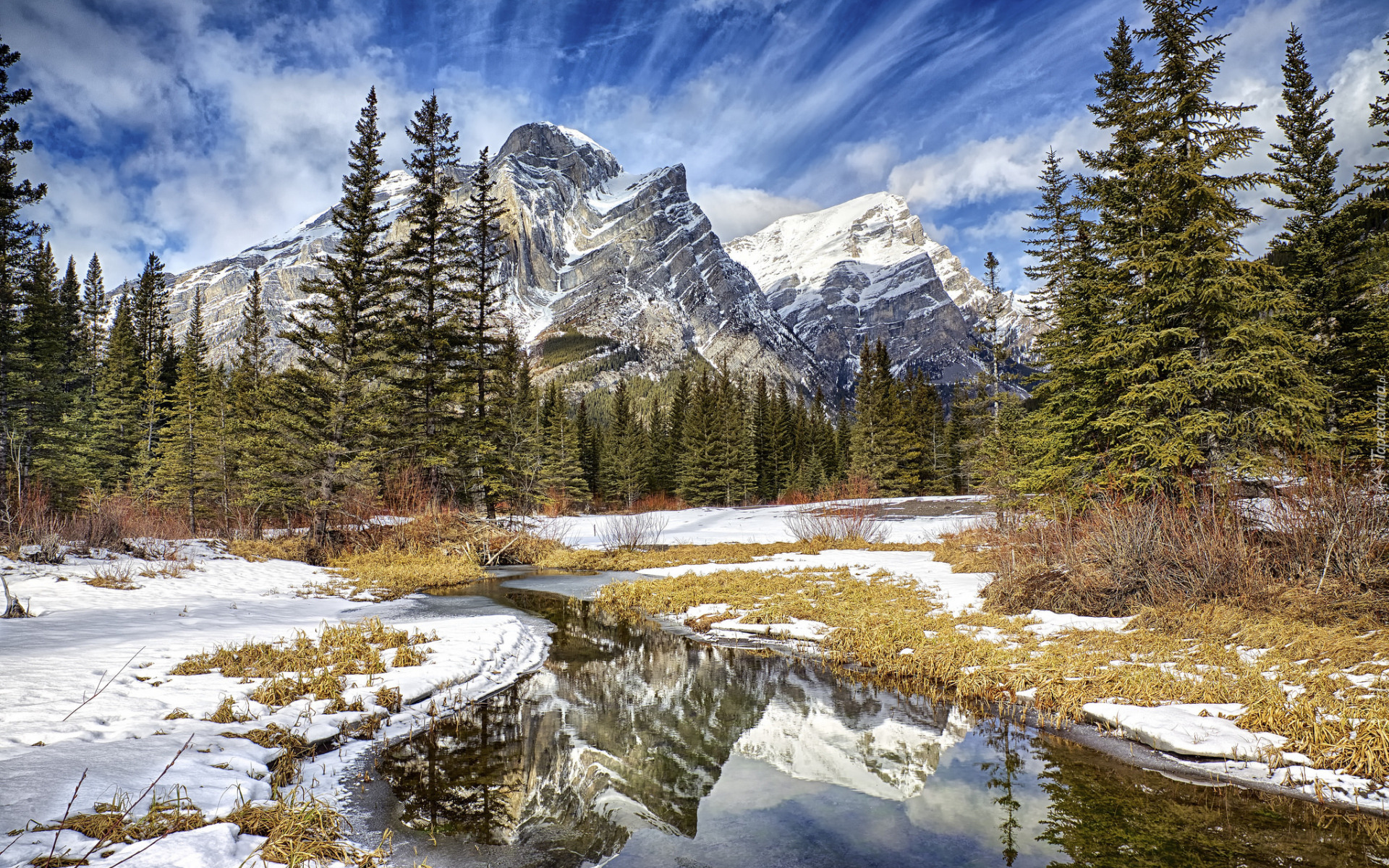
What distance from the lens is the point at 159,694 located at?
610cm

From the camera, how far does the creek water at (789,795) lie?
4465 millimetres

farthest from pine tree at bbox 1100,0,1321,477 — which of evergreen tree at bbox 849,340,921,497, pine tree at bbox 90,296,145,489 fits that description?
pine tree at bbox 90,296,145,489

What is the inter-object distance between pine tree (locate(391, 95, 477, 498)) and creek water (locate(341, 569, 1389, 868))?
61.6ft

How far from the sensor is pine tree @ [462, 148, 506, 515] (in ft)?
83.5

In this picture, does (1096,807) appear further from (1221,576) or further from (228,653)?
(228,653)

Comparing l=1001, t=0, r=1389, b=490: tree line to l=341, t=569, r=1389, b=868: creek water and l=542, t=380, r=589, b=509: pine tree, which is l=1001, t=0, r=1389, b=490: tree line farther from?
l=542, t=380, r=589, b=509: pine tree

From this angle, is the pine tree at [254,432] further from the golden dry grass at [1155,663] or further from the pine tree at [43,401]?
the golden dry grass at [1155,663]

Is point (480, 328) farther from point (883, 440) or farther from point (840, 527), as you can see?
point (883, 440)

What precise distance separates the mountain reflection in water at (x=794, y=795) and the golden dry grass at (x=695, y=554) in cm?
1287

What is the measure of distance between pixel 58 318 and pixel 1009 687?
2282 inches

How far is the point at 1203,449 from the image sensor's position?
545 inches

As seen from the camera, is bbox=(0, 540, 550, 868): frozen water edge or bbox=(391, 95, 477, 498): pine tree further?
bbox=(391, 95, 477, 498): pine tree

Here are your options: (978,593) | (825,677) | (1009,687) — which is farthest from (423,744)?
(978,593)

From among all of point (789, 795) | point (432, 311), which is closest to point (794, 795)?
point (789, 795)
